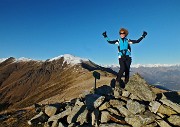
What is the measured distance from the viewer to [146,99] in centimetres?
1838

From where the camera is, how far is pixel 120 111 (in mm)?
16828

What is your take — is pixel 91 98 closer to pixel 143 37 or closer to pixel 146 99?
pixel 146 99

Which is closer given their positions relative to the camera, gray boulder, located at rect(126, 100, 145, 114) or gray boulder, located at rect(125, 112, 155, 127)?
gray boulder, located at rect(125, 112, 155, 127)

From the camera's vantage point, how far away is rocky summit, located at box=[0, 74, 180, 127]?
15766mm

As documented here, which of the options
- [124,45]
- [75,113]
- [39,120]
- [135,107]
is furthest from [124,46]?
[39,120]

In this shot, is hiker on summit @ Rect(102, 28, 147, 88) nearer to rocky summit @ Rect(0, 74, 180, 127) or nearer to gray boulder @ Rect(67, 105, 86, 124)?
rocky summit @ Rect(0, 74, 180, 127)

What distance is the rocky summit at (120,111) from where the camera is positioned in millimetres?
15766

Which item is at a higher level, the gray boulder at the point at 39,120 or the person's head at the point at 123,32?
the person's head at the point at 123,32

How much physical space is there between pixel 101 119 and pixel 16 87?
172 metres

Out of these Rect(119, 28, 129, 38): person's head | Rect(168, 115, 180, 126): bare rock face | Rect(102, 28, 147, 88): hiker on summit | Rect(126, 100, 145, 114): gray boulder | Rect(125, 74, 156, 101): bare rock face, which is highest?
Rect(119, 28, 129, 38): person's head

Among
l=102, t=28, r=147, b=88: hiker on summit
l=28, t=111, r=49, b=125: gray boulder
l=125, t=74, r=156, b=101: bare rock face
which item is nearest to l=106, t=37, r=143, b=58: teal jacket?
l=102, t=28, r=147, b=88: hiker on summit

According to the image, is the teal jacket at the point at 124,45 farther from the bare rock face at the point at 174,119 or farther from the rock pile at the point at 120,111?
the bare rock face at the point at 174,119

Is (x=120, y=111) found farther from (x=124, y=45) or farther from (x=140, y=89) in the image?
(x=124, y=45)

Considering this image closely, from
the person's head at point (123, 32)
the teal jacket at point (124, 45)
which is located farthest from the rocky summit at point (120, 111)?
the person's head at point (123, 32)
